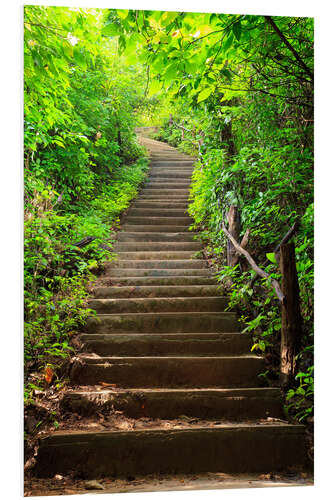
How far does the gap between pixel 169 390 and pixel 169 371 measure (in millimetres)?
210

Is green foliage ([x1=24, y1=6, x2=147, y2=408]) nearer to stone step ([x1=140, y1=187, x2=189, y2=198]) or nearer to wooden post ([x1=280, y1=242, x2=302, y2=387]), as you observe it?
stone step ([x1=140, y1=187, x2=189, y2=198])

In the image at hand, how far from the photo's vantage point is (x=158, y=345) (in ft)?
8.92

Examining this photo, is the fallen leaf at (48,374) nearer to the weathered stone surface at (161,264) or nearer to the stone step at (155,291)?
the stone step at (155,291)

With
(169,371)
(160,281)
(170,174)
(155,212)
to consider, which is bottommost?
(169,371)

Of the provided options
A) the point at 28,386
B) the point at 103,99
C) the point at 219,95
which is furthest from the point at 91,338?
the point at 103,99

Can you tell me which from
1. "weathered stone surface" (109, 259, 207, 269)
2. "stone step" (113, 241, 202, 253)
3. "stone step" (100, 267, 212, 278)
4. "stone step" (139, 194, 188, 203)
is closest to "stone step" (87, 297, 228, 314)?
"stone step" (100, 267, 212, 278)

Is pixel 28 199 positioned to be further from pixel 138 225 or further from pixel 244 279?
pixel 138 225

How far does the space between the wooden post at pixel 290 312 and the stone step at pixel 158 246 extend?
2.55 metres

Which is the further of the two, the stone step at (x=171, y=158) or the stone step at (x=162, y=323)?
the stone step at (x=171, y=158)

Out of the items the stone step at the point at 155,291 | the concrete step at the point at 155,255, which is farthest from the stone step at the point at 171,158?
the stone step at the point at 155,291

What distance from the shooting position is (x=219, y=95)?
4.04 metres

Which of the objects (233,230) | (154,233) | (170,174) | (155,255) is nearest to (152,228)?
(154,233)

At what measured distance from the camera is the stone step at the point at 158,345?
2.70 metres

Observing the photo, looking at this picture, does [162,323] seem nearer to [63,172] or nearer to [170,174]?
[63,172]
